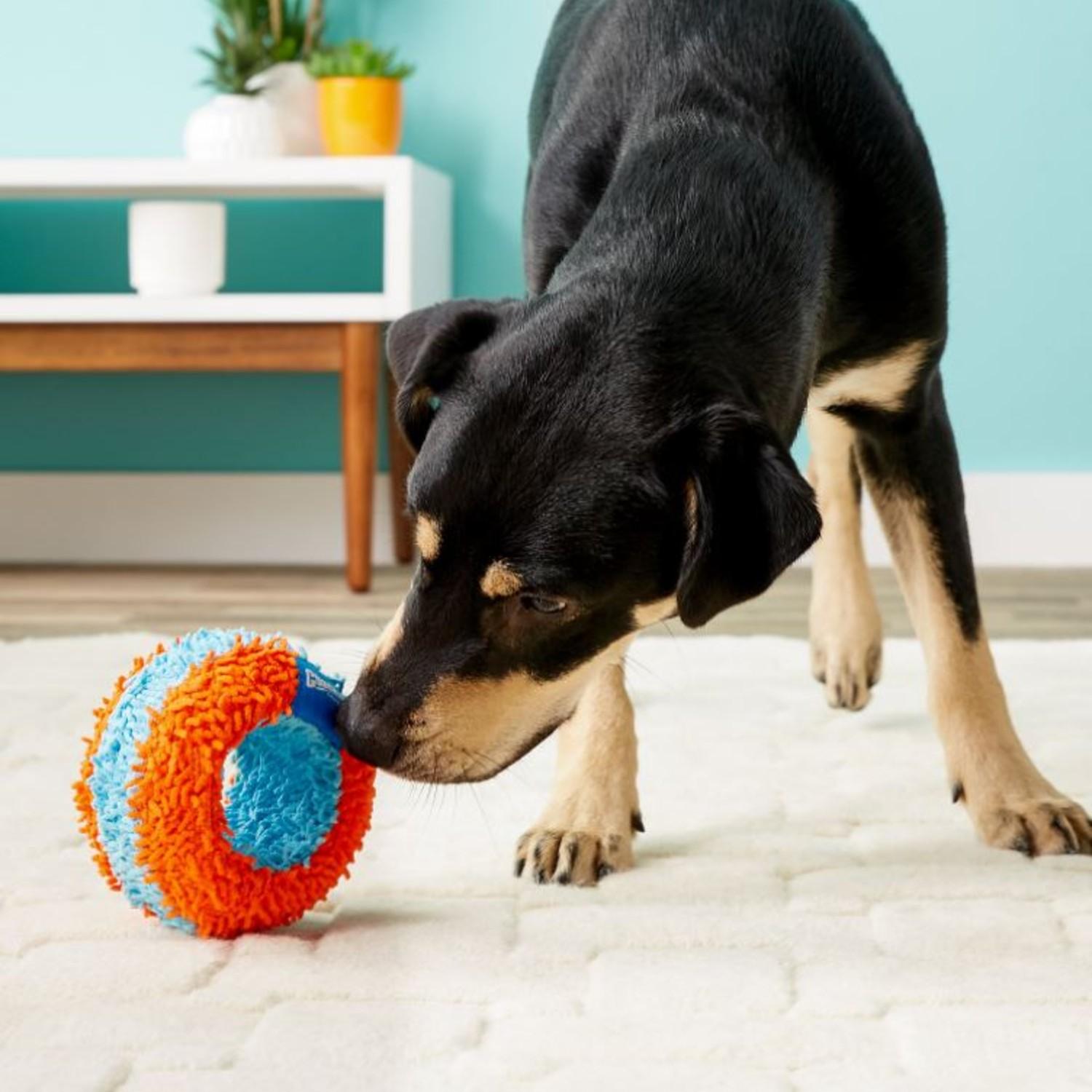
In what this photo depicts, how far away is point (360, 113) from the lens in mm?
4062

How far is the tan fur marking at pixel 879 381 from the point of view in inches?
76.2

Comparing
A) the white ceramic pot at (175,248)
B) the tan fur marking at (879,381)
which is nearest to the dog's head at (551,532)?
the tan fur marking at (879,381)

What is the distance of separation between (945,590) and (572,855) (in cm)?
60

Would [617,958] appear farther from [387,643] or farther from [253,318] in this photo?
[253,318]

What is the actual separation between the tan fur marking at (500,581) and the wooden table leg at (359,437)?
8.24 ft

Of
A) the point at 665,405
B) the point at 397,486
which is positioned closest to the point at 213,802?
the point at 665,405

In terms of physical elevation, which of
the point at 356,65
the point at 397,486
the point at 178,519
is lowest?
the point at 178,519

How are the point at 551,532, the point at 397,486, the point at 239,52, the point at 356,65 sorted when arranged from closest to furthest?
the point at 551,532
the point at 356,65
the point at 239,52
the point at 397,486

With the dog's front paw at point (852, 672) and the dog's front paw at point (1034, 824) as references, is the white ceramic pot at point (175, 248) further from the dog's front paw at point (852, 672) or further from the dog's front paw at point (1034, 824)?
the dog's front paw at point (1034, 824)

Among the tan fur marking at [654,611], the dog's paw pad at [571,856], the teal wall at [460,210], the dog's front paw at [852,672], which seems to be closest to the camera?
the tan fur marking at [654,611]

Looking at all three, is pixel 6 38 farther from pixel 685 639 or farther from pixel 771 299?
pixel 771 299

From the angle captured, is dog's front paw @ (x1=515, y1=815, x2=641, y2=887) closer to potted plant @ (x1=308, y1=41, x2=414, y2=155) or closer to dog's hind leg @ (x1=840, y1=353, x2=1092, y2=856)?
dog's hind leg @ (x1=840, y1=353, x2=1092, y2=856)

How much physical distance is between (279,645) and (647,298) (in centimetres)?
48

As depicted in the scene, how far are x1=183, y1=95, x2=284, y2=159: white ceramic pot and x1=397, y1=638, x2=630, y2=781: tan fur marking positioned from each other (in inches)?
110
